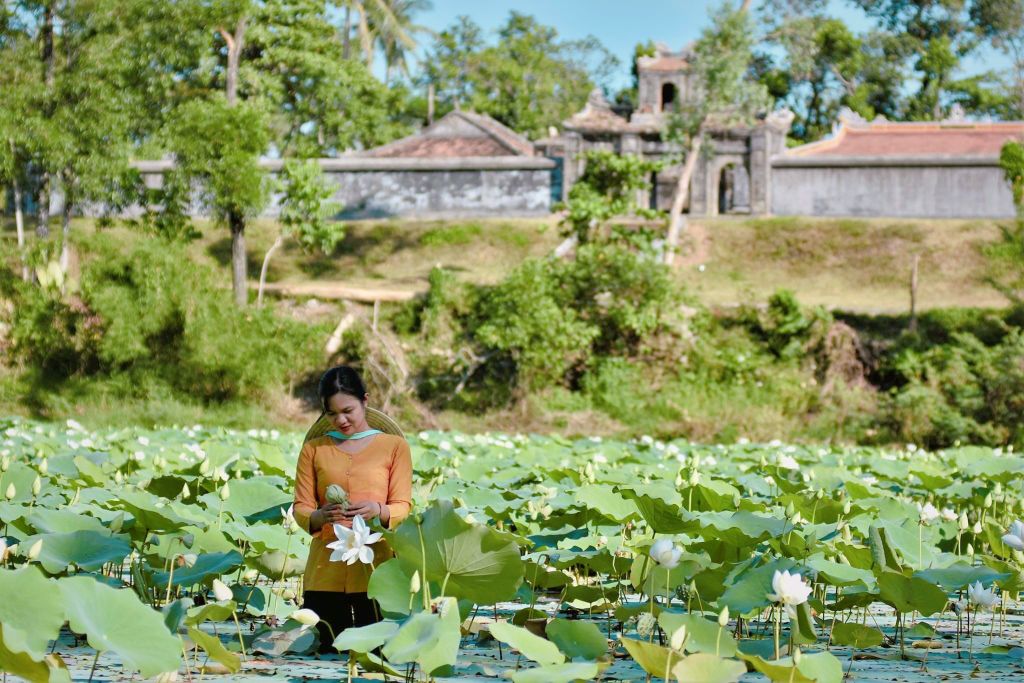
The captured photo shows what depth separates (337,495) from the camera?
3123 mm

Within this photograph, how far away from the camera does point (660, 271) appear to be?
1630 centimetres

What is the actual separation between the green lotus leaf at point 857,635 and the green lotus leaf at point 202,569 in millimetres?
1511

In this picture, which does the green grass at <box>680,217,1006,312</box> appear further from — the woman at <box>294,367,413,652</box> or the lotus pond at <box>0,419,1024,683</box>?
the woman at <box>294,367,413,652</box>

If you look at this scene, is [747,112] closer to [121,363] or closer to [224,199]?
[224,199]

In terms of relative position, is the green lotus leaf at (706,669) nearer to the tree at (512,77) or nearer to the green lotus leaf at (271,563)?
the green lotus leaf at (271,563)

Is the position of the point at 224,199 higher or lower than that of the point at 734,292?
higher

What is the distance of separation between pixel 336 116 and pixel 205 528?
20.4 m

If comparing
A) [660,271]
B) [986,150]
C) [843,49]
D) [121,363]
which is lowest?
[121,363]

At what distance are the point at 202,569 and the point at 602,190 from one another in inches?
614

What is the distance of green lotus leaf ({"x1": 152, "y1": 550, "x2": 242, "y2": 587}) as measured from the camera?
3117 millimetres

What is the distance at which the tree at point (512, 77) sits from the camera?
108 ft

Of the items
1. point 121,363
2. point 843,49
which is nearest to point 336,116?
point 121,363

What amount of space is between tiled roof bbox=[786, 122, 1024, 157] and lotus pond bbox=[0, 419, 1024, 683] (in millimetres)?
19727

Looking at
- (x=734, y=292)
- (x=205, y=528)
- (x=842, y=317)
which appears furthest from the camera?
(x=734, y=292)
